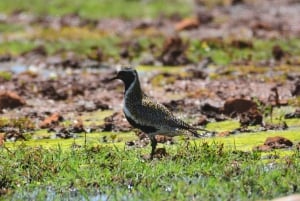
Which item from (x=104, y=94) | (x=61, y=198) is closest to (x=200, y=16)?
(x=104, y=94)

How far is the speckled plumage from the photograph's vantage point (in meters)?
12.0

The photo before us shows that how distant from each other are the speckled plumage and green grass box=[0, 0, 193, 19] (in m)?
19.4

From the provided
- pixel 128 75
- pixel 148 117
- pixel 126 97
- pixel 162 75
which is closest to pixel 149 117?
pixel 148 117

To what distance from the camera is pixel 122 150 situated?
12.3 m

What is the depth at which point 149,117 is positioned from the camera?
12.0m

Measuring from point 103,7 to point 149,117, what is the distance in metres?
21.7

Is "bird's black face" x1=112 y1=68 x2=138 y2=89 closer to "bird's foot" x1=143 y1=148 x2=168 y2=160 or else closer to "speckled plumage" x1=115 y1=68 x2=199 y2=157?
"speckled plumage" x1=115 y1=68 x2=199 y2=157

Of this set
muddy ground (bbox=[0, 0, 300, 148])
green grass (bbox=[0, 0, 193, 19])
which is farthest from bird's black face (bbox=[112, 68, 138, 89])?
green grass (bbox=[0, 0, 193, 19])

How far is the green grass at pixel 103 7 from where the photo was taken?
3225cm

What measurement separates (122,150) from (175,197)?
222cm

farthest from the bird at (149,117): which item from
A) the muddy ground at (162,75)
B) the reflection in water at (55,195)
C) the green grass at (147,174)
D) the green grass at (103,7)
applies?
the green grass at (103,7)

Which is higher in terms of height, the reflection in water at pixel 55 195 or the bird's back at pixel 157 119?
the bird's back at pixel 157 119

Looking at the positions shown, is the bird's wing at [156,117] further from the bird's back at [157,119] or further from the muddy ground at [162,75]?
the muddy ground at [162,75]

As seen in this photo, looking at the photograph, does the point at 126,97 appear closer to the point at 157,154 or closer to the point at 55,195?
the point at 157,154
